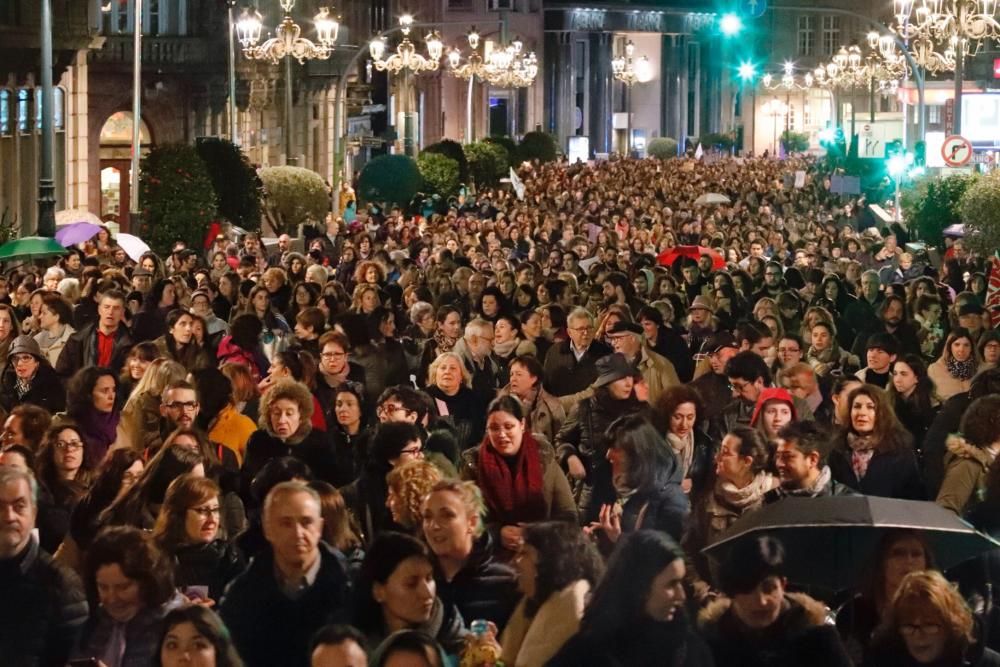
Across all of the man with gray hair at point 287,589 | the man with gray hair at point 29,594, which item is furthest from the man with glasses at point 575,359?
the man with gray hair at point 29,594

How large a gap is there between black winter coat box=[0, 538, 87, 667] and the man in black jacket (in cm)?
799

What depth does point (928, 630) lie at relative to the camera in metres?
6.88

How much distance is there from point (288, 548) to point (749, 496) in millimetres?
2596

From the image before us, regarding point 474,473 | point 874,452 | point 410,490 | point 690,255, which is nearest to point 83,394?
point 474,473

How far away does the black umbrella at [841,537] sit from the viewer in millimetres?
8273

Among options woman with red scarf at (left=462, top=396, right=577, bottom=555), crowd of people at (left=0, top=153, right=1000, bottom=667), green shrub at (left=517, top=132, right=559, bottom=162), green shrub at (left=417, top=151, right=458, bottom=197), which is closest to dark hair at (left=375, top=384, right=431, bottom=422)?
crowd of people at (left=0, top=153, right=1000, bottom=667)

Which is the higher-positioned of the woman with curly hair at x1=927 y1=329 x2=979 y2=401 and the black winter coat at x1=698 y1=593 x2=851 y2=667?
the woman with curly hair at x1=927 y1=329 x2=979 y2=401

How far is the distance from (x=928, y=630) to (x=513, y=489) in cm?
343

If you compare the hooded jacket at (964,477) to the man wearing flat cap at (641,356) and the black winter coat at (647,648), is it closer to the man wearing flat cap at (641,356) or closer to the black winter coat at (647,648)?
the black winter coat at (647,648)

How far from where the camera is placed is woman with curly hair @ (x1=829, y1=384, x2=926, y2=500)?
35.4 feet

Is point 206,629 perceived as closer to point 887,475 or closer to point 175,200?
point 887,475

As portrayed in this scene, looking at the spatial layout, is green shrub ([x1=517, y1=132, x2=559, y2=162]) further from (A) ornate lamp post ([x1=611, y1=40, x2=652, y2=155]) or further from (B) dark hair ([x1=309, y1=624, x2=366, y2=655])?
(B) dark hair ([x1=309, y1=624, x2=366, y2=655])

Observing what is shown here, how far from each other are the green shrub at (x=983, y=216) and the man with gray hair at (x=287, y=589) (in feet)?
77.4

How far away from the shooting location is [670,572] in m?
6.85
